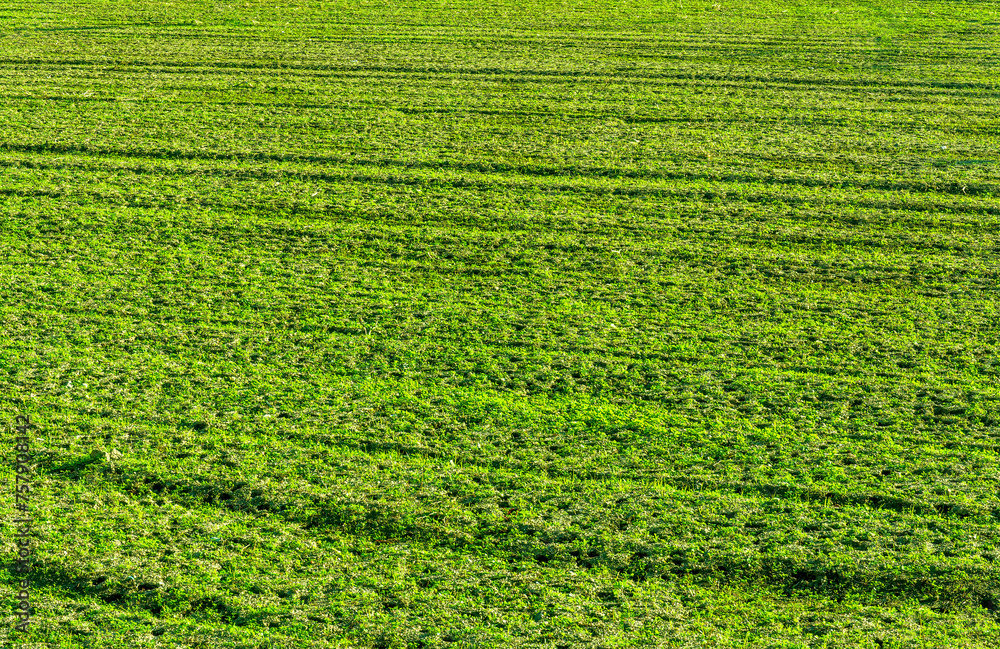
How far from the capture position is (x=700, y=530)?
3.39m

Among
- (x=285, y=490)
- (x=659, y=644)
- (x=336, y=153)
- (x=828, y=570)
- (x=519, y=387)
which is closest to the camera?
(x=659, y=644)

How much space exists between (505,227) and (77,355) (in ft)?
8.79

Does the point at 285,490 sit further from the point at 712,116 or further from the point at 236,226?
the point at 712,116

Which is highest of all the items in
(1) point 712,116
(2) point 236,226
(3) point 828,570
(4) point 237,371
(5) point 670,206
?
(1) point 712,116

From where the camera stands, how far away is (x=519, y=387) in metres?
4.28

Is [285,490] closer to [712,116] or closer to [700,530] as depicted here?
[700,530]

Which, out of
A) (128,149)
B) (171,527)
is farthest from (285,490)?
(128,149)

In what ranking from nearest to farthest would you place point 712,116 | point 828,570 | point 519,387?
point 828,570
point 519,387
point 712,116

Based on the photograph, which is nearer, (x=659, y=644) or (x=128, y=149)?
(x=659, y=644)

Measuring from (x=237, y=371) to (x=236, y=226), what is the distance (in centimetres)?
184

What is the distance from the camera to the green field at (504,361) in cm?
314

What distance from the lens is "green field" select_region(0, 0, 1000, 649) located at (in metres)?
3.14

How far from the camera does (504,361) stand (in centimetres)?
448

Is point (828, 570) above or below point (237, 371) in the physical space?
below
